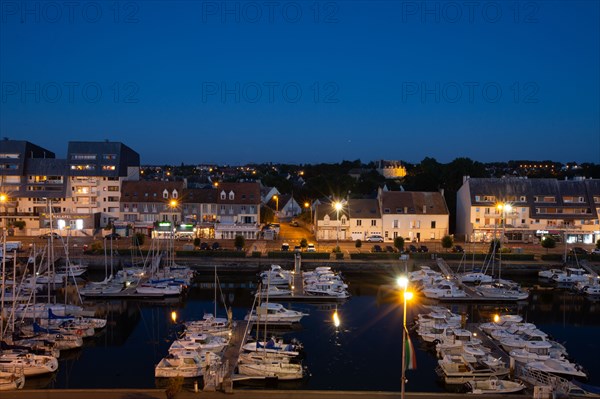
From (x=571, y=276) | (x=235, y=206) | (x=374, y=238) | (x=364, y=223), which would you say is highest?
(x=235, y=206)

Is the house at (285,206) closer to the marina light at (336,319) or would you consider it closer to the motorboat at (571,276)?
the motorboat at (571,276)

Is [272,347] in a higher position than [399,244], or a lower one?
lower

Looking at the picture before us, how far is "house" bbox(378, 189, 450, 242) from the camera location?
6319cm

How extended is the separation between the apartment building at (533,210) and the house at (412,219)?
3559 millimetres

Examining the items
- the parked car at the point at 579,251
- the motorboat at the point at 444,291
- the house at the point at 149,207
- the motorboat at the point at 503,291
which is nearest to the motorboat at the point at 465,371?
the motorboat at the point at 444,291

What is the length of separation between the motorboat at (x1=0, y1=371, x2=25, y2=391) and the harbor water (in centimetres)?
93

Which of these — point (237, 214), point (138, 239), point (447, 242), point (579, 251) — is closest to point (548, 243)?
point (579, 251)

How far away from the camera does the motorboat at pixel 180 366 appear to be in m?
26.2

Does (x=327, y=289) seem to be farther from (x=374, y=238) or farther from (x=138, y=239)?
(x=138, y=239)

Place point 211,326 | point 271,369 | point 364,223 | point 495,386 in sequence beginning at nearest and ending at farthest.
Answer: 1. point 495,386
2. point 271,369
3. point 211,326
4. point 364,223

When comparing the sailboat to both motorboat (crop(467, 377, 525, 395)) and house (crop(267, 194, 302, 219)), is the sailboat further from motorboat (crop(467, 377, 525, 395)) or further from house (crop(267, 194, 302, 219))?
house (crop(267, 194, 302, 219))

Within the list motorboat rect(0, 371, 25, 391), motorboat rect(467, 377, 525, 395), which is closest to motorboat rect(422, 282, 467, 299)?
motorboat rect(467, 377, 525, 395)

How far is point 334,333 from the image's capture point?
34.2 meters

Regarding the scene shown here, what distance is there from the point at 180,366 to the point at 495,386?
13.2 metres
